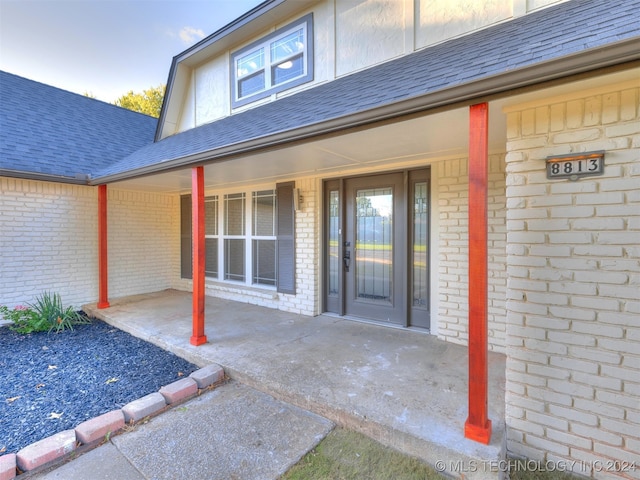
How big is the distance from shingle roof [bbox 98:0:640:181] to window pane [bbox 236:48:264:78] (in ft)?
5.84

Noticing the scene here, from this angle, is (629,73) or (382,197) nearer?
(629,73)

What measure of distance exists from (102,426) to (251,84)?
5169 mm

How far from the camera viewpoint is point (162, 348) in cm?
396

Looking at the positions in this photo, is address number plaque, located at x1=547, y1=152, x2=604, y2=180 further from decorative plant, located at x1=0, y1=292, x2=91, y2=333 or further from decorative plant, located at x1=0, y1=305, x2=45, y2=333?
decorative plant, located at x1=0, y1=305, x2=45, y2=333

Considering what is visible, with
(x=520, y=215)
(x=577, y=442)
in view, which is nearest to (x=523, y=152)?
(x=520, y=215)

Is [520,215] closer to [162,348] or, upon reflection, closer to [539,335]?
[539,335]

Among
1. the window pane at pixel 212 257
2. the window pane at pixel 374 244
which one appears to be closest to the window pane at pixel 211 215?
the window pane at pixel 212 257

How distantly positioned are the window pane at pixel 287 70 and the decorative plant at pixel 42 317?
5164 mm

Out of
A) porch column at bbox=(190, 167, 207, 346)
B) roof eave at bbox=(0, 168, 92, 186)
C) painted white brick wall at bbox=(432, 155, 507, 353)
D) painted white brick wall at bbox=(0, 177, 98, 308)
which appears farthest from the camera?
painted white brick wall at bbox=(0, 177, 98, 308)

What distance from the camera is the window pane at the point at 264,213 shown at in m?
5.67

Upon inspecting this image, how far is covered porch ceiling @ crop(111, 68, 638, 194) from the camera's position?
6.73ft

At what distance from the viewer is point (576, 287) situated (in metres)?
1.90

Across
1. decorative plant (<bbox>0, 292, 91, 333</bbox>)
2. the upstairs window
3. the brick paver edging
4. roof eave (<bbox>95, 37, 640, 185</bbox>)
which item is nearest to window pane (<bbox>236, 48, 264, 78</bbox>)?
the upstairs window

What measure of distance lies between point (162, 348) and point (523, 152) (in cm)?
439
